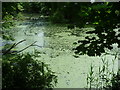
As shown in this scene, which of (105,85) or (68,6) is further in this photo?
(105,85)

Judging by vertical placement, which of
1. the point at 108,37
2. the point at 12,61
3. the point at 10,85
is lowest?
the point at 10,85

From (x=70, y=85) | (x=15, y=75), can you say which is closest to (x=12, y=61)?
(x=15, y=75)

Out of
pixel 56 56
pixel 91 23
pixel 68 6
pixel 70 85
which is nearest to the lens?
pixel 68 6

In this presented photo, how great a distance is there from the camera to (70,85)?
2.20m

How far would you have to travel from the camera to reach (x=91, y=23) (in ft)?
3.09

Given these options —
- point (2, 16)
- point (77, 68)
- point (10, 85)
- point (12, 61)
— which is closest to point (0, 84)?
point (10, 85)

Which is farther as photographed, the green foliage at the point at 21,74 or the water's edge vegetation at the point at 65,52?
the green foliage at the point at 21,74

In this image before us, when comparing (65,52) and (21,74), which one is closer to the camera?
(21,74)

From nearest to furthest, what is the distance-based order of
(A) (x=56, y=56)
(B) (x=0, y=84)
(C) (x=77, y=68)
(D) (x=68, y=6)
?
(D) (x=68, y=6) < (B) (x=0, y=84) < (C) (x=77, y=68) < (A) (x=56, y=56)

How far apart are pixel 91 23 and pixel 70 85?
4.55ft

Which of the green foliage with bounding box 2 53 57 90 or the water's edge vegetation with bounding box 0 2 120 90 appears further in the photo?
the green foliage with bounding box 2 53 57 90

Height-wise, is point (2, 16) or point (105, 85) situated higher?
point (2, 16)

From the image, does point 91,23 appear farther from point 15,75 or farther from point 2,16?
point 2,16

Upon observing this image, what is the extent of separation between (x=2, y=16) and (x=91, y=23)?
1166mm
